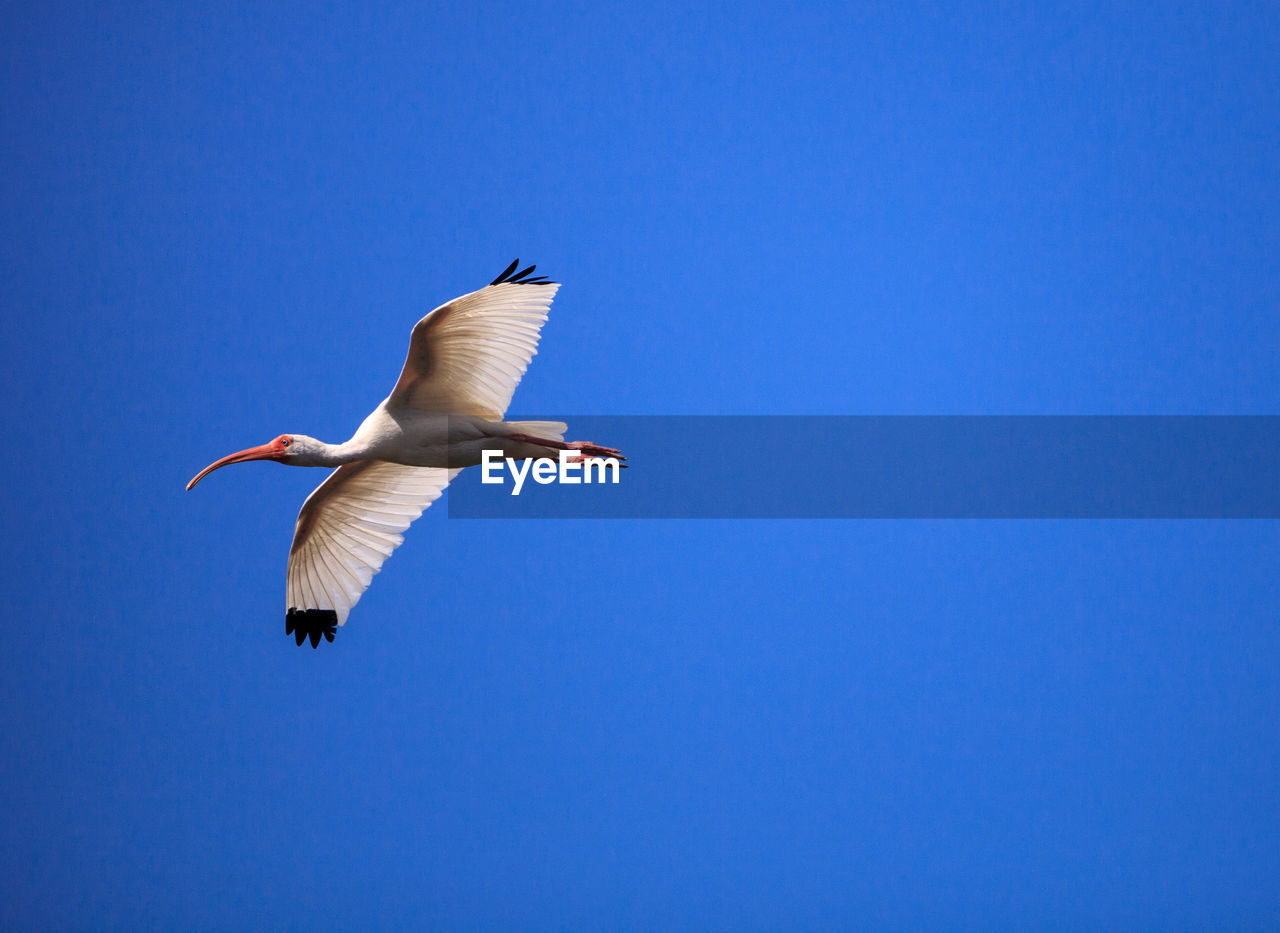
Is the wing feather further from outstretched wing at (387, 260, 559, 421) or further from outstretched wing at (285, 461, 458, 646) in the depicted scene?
outstretched wing at (387, 260, 559, 421)

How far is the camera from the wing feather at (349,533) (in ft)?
36.1

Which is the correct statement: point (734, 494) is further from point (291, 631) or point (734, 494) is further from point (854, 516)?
point (291, 631)

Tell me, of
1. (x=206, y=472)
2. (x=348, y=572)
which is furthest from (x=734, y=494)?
(x=206, y=472)

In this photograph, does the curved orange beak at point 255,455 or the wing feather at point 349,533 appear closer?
the curved orange beak at point 255,455

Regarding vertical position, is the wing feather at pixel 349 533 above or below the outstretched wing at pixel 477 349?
below

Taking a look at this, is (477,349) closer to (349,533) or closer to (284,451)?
(284,451)

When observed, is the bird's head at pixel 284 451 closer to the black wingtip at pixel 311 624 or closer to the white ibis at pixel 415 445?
the white ibis at pixel 415 445

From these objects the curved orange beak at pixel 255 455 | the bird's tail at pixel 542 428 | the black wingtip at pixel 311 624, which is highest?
the bird's tail at pixel 542 428

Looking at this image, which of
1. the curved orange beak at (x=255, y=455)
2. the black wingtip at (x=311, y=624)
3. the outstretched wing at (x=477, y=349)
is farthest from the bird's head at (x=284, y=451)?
the black wingtip at (x=311, y=624)

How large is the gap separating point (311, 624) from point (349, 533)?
76cm

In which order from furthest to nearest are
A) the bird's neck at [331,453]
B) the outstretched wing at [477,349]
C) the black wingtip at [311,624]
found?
the black wingtip at [311,624] → the bird's neck at [331,453] → the outstretched wing at [477,349]

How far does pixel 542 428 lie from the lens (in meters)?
9.95

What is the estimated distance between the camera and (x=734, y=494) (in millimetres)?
15570

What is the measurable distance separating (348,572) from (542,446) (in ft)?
7.21
